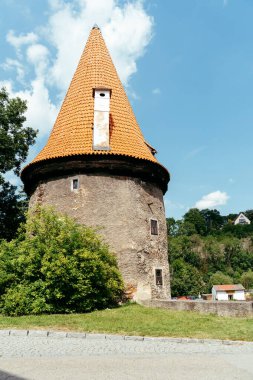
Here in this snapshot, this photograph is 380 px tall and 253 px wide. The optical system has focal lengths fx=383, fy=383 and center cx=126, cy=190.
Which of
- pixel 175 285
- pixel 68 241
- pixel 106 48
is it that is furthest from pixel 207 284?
pixel 68 241

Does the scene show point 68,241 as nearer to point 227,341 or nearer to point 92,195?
point 92,195

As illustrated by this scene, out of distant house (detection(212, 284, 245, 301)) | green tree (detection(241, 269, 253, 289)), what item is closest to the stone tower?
distant house (detection(212, 284, 245, 301))

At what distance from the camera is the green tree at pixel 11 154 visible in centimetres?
1789

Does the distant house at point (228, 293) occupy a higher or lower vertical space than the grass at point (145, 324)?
higher

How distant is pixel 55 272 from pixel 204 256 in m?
80.4

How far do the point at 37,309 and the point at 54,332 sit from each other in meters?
3.03

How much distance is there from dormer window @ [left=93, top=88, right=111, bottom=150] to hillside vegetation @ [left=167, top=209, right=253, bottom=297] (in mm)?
43317

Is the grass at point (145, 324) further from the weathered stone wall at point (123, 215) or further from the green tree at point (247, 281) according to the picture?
the green tree at point (247, 281)

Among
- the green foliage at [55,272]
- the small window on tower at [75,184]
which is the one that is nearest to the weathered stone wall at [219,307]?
the green foliage at [55,272]

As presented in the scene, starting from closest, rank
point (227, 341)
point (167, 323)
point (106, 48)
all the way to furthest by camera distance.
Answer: point (227, 341) → point (167, 323) → point (106, 48)

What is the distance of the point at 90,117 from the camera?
15.9 m

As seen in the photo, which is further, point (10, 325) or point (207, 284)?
point (207, 284)

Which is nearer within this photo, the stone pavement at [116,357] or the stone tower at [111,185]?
the stone pavement at [116,357]

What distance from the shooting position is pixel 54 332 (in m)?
7.23
